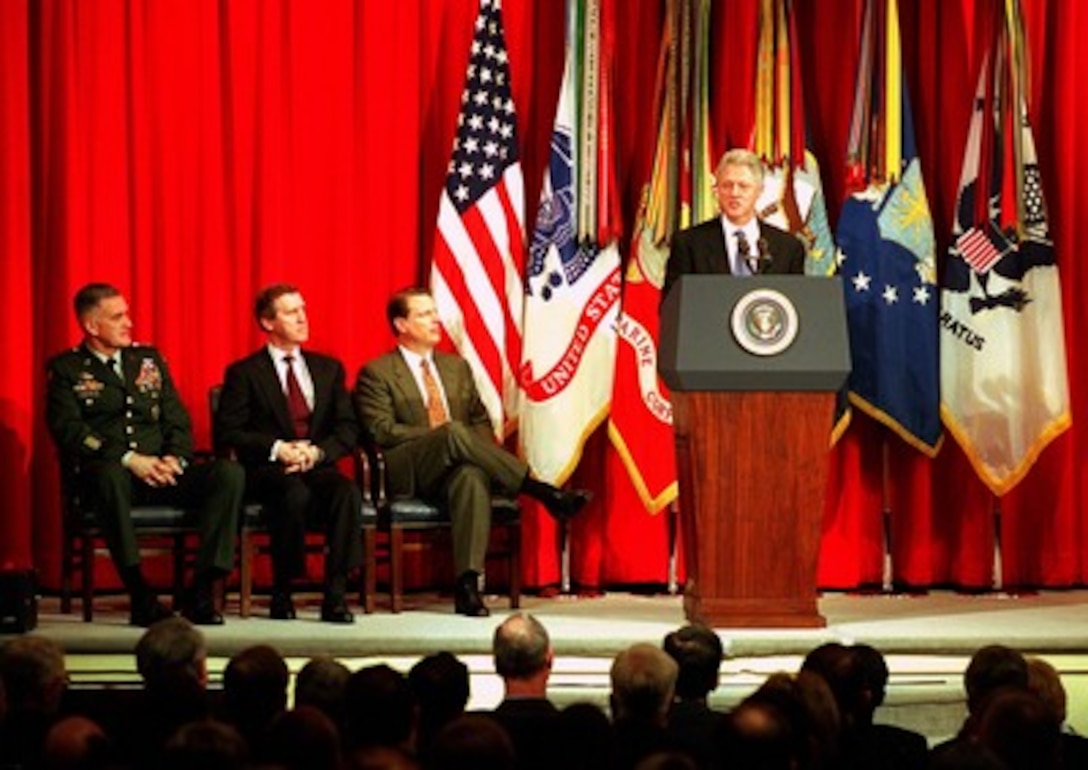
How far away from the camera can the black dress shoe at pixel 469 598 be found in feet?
26.2

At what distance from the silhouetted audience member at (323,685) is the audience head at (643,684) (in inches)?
20.7

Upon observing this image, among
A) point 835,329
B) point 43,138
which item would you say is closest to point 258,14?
point 43,138

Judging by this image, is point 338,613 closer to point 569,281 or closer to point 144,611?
point 144,611

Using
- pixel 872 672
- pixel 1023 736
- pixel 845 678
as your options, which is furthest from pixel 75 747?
pixel 872 672

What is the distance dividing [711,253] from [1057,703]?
11.2 feet

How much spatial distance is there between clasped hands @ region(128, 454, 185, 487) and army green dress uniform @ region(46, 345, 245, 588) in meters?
0.03

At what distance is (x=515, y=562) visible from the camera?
8320mm

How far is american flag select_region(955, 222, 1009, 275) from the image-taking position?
29.9 ft

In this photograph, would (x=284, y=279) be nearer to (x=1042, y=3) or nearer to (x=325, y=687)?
(x=1042, y=3)

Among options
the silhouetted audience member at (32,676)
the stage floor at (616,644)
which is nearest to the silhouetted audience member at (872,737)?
the silhouetted audience member at (32,676)

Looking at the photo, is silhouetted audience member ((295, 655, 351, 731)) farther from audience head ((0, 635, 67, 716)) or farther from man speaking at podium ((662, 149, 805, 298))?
man speaking at podium ((662, 149, 805, 298))

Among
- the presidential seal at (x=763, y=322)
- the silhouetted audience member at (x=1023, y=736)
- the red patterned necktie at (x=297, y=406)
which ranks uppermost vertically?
the presidential seal at (x=763, y=322)

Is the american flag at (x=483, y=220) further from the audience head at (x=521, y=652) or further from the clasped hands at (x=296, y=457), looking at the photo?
the audience head at (x=521, y=652)

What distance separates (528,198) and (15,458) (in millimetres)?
2486
